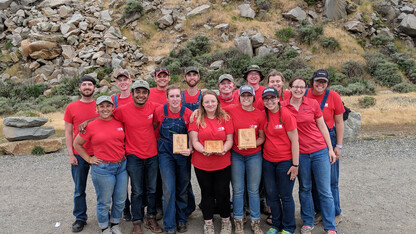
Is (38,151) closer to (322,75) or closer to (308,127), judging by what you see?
(308,127)

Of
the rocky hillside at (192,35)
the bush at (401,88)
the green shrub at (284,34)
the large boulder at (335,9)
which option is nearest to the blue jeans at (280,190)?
the rocky hillside at (192,35)

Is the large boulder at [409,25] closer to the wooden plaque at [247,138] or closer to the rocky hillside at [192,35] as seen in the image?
the rocky hillside at [192,35]

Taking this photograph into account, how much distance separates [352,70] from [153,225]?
21487 millimetres

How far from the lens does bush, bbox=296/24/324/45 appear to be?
24.1 m

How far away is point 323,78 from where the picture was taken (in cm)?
427

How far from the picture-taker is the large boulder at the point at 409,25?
1046 inches

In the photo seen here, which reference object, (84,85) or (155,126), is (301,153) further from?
(84,85)

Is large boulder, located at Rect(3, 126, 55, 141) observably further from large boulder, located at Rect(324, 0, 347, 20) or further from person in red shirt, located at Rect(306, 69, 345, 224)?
large boulder, located at Rect(324, 0, 347, 20)

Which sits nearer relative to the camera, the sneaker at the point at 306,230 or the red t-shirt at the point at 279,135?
A: the red t-shirt at the point at 279,135

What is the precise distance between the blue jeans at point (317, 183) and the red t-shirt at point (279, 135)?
0.97 feet

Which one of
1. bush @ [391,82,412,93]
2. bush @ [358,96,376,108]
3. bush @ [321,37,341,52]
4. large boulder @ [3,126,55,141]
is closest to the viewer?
large boulder @ [3,126,55,141]

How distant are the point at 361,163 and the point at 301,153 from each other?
4.94m

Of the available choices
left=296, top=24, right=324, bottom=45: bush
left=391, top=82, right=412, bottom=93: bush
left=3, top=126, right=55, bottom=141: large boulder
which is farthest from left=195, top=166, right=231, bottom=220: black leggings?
A: left=296, top=24, right=324, bottom=45: bush

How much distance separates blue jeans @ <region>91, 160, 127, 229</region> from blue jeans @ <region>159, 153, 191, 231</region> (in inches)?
22.2
